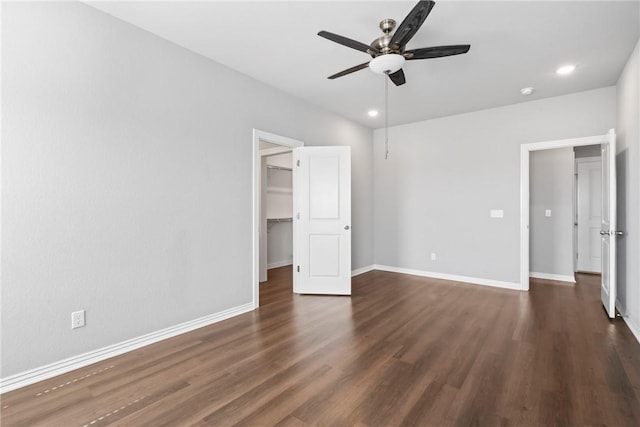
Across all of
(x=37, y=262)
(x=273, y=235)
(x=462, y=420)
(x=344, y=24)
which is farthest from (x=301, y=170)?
(x=462, y=420)

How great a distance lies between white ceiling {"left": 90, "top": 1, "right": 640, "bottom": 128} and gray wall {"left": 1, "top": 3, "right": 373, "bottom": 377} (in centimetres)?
36

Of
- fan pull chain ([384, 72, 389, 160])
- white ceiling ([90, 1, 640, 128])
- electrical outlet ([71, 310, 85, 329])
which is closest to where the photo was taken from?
electrical outlet ([71, 310, 85, 329])

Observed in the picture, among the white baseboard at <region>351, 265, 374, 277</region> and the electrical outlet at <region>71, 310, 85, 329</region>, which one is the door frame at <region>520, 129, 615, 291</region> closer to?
the white baseboard at <region>351, 265, 374, 277</region>

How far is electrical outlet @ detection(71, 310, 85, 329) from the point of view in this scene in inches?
90.7

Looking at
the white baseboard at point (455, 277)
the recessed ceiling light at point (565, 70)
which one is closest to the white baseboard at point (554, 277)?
the white baseboard at point (455, 277)

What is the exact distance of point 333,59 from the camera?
3223 mm

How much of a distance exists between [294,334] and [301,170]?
7.47ft

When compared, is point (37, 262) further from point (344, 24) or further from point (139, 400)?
point (344, 24)

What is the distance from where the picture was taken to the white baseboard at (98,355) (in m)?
2.05

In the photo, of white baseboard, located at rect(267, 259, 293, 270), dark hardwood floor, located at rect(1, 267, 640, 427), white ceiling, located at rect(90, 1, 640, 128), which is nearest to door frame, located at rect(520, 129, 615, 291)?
white ceiling, located at rect(90, 1, 640, 128)

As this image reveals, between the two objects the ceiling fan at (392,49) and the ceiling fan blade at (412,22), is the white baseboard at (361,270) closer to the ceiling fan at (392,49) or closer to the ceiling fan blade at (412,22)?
the ceiling fan at (392,49)

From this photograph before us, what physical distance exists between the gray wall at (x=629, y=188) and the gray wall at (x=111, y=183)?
3.94m

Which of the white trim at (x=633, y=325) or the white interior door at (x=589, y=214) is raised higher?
the white interior door at (x=589, y=214)

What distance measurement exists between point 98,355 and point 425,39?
3912 mm
